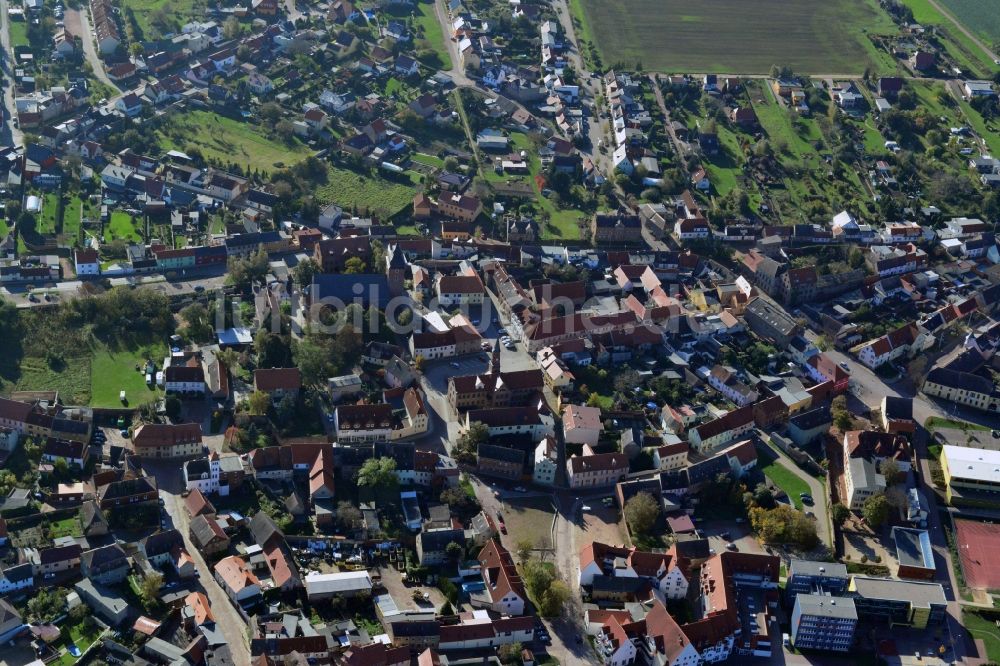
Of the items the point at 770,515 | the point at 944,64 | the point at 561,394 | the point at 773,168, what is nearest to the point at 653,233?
the point at 773,168

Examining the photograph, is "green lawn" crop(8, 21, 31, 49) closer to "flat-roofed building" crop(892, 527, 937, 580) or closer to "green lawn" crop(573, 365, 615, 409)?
"green lawn" crop(573, 365, 615, 409)

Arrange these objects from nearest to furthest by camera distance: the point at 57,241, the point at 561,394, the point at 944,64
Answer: the point at 561,394
the point at 57,241
the point at 944,64

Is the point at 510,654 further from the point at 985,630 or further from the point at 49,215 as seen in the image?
the point at 49,215

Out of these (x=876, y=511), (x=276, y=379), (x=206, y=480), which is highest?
(x=276, y=379)

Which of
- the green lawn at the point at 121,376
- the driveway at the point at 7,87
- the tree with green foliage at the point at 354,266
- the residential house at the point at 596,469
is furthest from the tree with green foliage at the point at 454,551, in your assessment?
the driveway at the point at 7,87

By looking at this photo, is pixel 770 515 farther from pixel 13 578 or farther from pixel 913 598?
pixel 13 578

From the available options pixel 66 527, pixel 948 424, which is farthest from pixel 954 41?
pixel 66 527
